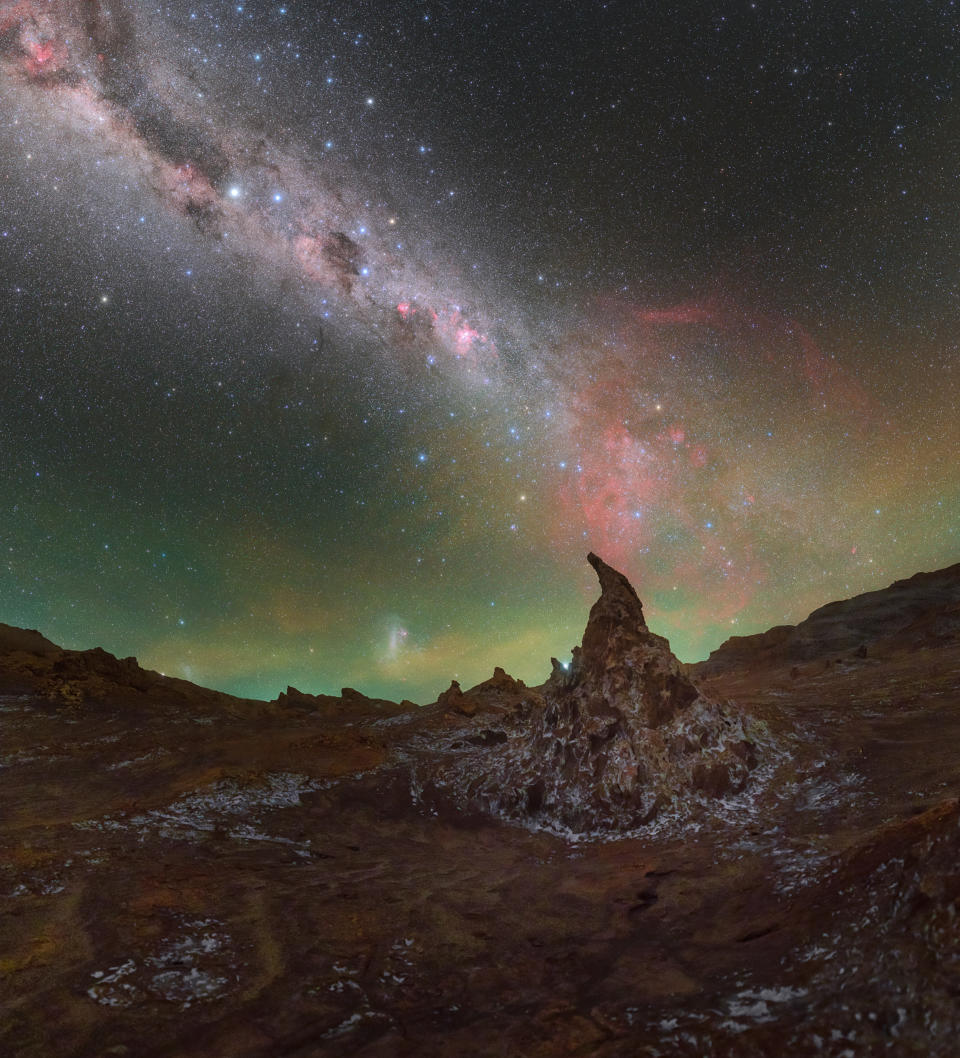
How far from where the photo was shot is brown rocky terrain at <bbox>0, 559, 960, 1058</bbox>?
18.3 ft

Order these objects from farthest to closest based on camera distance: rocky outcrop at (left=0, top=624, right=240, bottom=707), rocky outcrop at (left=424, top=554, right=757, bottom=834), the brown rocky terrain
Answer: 1. rocky outcrop at (left=0, top=624, right=240, bottom=707)
2. rocky outcrop at (left=424, top=554, right=757, bottom=834)
3. the brown rocky terrain

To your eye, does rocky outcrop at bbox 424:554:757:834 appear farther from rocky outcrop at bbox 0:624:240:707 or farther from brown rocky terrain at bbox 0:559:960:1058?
rocky outcrop at bbox 0:624:240:707

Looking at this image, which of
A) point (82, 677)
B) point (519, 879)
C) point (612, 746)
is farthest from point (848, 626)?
point (82, 677)

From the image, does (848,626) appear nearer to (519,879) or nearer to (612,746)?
(612,746)

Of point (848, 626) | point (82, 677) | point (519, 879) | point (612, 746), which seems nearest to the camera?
point (519, 879)

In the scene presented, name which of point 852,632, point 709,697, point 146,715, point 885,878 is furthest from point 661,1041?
point 852,632

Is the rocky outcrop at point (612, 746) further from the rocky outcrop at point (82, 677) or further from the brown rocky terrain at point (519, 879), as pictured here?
the rocky outcrop at point (82, 677)

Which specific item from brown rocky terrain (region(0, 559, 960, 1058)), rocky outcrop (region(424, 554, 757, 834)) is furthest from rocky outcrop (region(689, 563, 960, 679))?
rocky outcrop (region(424, 554, 757, 834))

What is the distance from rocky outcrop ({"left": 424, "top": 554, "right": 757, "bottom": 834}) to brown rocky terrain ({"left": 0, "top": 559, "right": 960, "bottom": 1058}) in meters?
0.08

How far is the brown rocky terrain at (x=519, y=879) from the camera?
18.3ft

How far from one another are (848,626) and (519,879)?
5670 cm

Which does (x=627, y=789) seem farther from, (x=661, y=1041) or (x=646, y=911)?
(x=661, y=1041)

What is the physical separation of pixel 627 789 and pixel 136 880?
1071 cm

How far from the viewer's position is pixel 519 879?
36.9 ft
